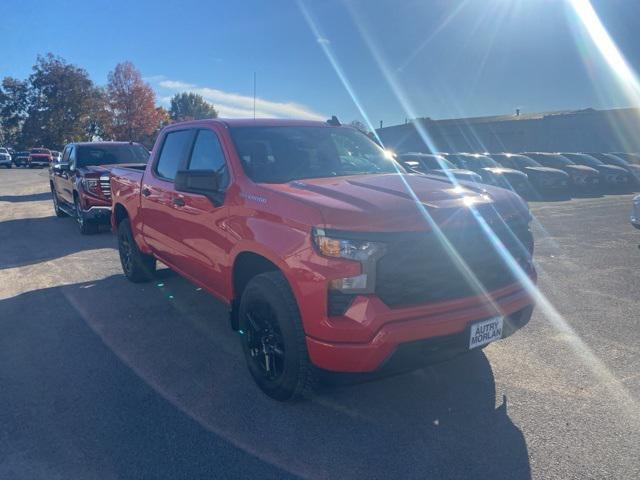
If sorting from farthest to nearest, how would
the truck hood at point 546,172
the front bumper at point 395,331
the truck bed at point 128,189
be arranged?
the truck hood at point 546,172 < the truck bed at point 128,189 < the front bumper at point 395,331

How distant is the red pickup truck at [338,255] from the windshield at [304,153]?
0.6 inches

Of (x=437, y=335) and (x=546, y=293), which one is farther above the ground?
(x=437, y=335)

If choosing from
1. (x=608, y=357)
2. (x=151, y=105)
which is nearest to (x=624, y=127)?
(x=151, y=105)

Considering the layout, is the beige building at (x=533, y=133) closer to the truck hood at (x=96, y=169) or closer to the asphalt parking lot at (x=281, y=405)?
the truck hood at (x=96, y=169)

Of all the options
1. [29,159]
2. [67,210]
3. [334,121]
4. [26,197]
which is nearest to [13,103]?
[29,159]

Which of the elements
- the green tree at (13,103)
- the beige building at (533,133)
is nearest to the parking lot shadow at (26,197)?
the beige building at (533,133)

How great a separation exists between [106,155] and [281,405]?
9.21 meters

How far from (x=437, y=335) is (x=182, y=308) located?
342 cm

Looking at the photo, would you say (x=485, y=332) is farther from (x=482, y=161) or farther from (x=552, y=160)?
(x=552, y=160)

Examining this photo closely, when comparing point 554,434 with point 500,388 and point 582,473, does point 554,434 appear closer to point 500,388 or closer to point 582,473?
point 582,473

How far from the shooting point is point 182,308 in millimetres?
5496

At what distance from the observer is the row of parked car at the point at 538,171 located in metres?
17.7

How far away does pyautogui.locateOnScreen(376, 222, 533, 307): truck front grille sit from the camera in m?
2.89

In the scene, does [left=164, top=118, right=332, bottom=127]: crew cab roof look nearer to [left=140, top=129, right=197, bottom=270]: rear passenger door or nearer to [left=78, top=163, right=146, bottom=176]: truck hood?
[left=140, top=129, right=197, bottom=270]: rear passenger door
